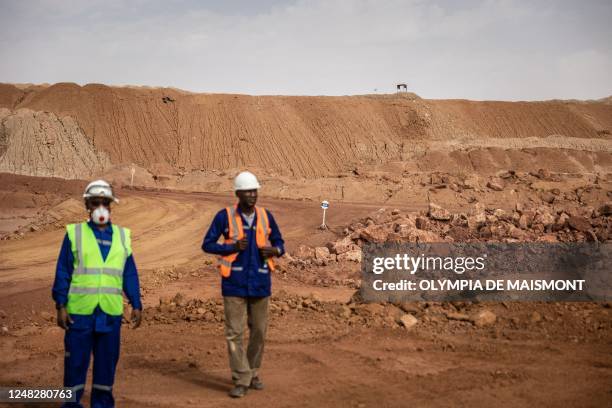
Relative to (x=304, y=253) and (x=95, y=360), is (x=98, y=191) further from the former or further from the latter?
(x=304, y=253)

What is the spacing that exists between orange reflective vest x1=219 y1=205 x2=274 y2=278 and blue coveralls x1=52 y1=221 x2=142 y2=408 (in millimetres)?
1059

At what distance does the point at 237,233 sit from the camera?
18.8 feet

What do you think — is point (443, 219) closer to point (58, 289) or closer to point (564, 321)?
point (564, 321)

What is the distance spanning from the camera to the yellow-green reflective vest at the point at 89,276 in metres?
4.86

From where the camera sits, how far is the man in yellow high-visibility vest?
4844 millimetres

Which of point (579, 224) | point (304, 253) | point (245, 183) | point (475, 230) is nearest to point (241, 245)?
point (245, 183)

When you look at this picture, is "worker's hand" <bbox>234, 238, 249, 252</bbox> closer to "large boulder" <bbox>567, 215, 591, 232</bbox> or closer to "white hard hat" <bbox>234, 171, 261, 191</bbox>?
"white hard hat" <bbox>234, 171, 261, 191</bbox>

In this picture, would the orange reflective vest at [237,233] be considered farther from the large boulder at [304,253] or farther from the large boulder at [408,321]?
the large boulder at [304,253]

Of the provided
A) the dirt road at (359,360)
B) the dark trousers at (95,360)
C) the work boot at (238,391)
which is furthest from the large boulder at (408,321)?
the dark trousers at (95,360)

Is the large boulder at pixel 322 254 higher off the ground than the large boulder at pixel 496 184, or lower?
lower

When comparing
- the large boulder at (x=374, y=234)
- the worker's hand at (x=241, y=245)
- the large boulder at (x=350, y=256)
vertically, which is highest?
the large boulder at (x=374, y=234)

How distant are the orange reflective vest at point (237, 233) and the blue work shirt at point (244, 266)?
0.10 feet

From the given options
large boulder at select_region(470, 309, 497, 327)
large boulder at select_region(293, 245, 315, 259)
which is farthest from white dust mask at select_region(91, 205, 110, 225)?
large boulder at select_region(293, 245, 315, 259)

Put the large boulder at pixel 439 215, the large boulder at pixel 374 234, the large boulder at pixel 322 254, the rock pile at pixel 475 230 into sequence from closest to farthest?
the rock pile at pixel 475 230 < the large boulder at pixel 322 254 < the large boulder at pixel 374 234 < the large boulder at pixel 439 215
